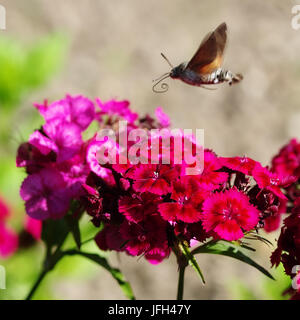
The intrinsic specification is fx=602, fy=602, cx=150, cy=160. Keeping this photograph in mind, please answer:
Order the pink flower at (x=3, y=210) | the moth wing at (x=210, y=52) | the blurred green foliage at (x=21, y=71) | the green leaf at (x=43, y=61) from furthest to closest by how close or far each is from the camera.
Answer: the green leaf at (x=43, y=61)
the blurred green foliage at (x=21, y=71)
the pink flower at (x=3, y=210)
the moth wing at (x=210, y=52)

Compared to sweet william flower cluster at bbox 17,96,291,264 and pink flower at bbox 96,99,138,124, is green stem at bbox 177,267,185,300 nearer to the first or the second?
sweet william flower cluster at bbox 17,96,291,264

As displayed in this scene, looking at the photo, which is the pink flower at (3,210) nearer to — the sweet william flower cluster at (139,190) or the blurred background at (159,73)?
the blurred background at (159,73)

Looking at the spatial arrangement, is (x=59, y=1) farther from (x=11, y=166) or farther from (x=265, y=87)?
(x=11, y=166)

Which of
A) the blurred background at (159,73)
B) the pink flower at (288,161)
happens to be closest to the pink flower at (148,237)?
the pink flower at (288,161)

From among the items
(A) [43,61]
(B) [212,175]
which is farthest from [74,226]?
(A) [43,61]

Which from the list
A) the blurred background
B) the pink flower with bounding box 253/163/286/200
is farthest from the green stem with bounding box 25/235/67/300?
the blurred background
